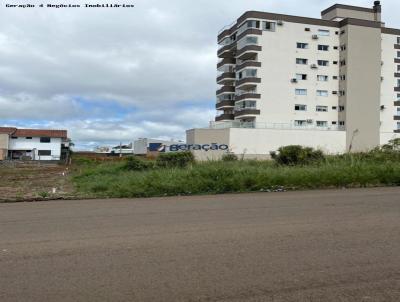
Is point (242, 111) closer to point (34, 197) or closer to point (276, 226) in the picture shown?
point (34, 197)

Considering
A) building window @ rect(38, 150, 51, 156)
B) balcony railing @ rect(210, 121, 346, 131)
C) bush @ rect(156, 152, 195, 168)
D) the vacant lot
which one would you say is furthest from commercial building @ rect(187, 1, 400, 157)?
the vacant lot

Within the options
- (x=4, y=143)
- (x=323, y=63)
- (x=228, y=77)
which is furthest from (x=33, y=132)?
(x=323, y=63)

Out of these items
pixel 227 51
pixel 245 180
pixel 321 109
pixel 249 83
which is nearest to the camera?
pixel 245 180

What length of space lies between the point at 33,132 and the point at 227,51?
4055 cm

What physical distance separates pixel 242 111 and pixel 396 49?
3238cm

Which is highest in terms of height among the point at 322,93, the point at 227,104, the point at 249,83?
the point at 249,83

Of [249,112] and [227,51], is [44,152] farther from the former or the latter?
[249,112]

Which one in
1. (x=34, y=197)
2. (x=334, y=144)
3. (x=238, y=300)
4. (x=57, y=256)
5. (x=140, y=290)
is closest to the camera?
(x=238, y=300)

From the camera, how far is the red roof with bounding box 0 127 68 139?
9269cm

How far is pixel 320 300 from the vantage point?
190 inches

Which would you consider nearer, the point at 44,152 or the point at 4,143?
the point at 4,143

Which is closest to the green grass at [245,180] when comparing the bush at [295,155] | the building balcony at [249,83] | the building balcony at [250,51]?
the bush at [295,155]

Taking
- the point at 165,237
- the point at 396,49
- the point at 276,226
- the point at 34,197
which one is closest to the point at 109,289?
the point at 165,237

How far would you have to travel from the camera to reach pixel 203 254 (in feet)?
22.0
